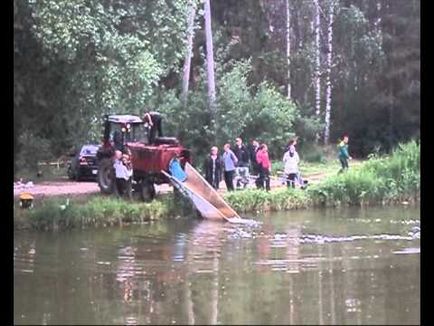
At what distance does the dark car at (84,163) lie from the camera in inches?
1195

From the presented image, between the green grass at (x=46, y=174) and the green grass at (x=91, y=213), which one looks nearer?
the green grass at (x=91, y=213)

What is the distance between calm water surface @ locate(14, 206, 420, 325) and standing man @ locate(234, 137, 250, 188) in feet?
20.0

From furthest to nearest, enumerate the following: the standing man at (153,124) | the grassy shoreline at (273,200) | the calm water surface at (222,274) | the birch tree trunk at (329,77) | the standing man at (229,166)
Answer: the birch tree trunk at (329,77), the standing man at (229,166), the standing man at (153,124), the grassy shoreline at (273,200), the calm water surface at (222,274)

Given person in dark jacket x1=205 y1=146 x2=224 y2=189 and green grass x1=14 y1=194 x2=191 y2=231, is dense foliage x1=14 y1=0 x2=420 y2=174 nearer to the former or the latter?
green grass x1=14 y1=194 x2=191 y2=231

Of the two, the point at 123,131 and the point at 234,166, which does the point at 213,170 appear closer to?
the point at 234,166

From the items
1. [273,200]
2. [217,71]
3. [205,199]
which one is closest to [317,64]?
[217,71]

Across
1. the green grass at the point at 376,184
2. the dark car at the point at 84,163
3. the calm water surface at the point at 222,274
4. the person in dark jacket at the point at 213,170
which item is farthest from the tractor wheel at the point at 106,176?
the green grass at the point at 376,184

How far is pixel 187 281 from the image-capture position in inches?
511

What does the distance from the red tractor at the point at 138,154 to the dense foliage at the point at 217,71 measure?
0.71m

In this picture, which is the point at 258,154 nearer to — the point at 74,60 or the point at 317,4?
the point at 74,60

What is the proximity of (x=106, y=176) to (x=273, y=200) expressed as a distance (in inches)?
187

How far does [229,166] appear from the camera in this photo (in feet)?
84.2

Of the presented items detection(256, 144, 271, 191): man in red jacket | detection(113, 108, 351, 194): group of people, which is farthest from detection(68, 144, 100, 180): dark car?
detection(256, 144, 271, 191): man in red jacket

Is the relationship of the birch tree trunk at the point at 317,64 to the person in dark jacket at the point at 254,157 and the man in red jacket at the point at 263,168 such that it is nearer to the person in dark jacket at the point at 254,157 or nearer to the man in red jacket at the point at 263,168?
A: the person in dark jacket at the point at 254,157
